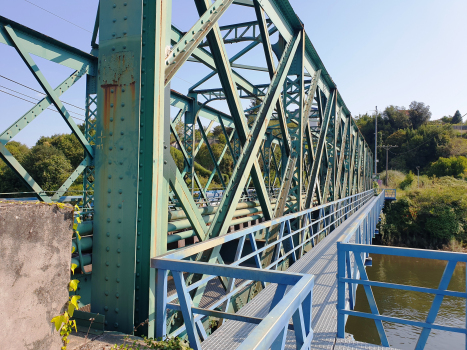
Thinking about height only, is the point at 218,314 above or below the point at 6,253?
below

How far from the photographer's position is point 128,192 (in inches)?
126

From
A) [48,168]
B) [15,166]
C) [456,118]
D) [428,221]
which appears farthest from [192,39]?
[456,118]

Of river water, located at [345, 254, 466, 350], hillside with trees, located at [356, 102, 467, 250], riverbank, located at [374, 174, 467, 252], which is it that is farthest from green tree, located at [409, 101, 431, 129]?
river water, located at [345, 254, 466, 350]

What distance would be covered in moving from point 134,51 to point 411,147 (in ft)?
255

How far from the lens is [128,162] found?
10.6 feet

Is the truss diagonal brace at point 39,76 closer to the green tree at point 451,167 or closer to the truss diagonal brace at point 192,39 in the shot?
the truss diagonal brace at point 192,39

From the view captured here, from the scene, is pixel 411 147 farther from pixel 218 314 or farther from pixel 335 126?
pixel 218 314

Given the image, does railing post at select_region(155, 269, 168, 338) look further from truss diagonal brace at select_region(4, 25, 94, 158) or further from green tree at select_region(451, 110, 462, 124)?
green tree at select_region(451, 110, 462, 124)

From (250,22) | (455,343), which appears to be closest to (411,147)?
(455,343)

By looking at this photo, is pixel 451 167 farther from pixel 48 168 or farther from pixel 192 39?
pixel 192 39

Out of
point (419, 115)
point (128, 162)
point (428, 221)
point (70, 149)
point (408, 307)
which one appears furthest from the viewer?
point (419, 115)

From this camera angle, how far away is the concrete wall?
→ 188 centimetres

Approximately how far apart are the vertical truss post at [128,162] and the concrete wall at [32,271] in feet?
2.98

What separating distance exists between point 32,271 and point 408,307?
1980 centimetres
